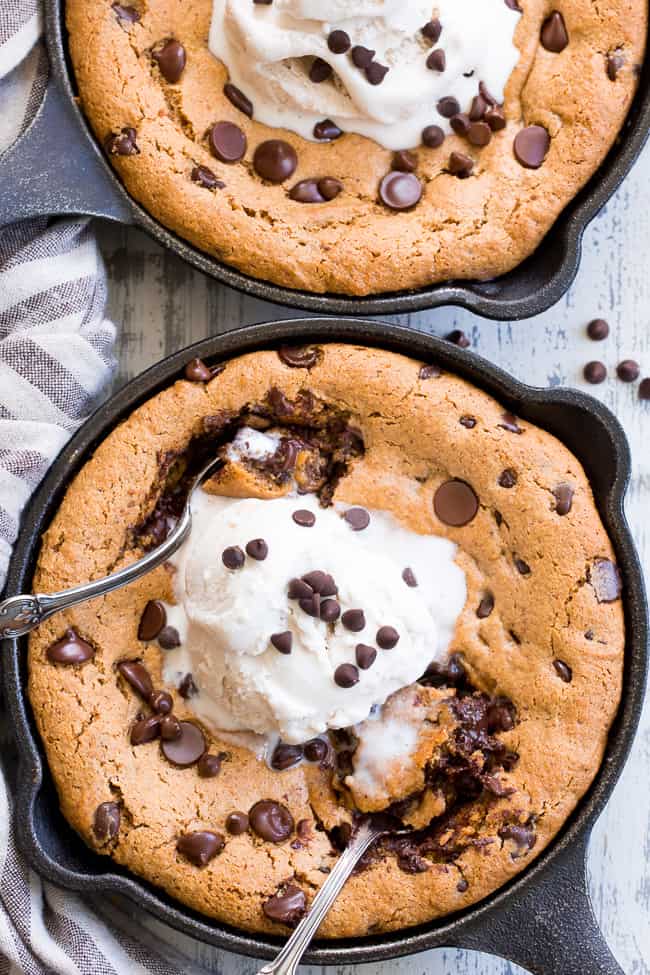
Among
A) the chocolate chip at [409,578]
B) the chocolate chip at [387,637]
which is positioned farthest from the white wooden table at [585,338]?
the chocolate chip at [387,637]

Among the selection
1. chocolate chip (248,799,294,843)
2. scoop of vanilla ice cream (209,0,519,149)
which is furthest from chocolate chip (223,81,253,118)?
chocolate chip (248,799,294,843)

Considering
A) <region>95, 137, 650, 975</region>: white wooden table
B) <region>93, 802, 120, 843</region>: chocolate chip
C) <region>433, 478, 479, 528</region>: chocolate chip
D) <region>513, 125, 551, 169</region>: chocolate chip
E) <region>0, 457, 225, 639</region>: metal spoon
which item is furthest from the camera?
<region>95, 137, 650, 975</region>: white wooden table

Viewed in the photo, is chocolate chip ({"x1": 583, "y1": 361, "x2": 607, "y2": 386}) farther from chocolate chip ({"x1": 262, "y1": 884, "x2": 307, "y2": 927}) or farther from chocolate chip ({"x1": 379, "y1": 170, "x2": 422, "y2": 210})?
chocolate chip ({"x1": 262, "y1": 884, "x2": 307, "y2": 927})

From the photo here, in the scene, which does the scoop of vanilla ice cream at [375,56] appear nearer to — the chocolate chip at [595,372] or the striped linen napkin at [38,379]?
the striped linen napkin at [38,379]

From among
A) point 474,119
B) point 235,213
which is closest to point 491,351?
point 474,119

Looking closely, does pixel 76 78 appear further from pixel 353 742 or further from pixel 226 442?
pixel 353 742
